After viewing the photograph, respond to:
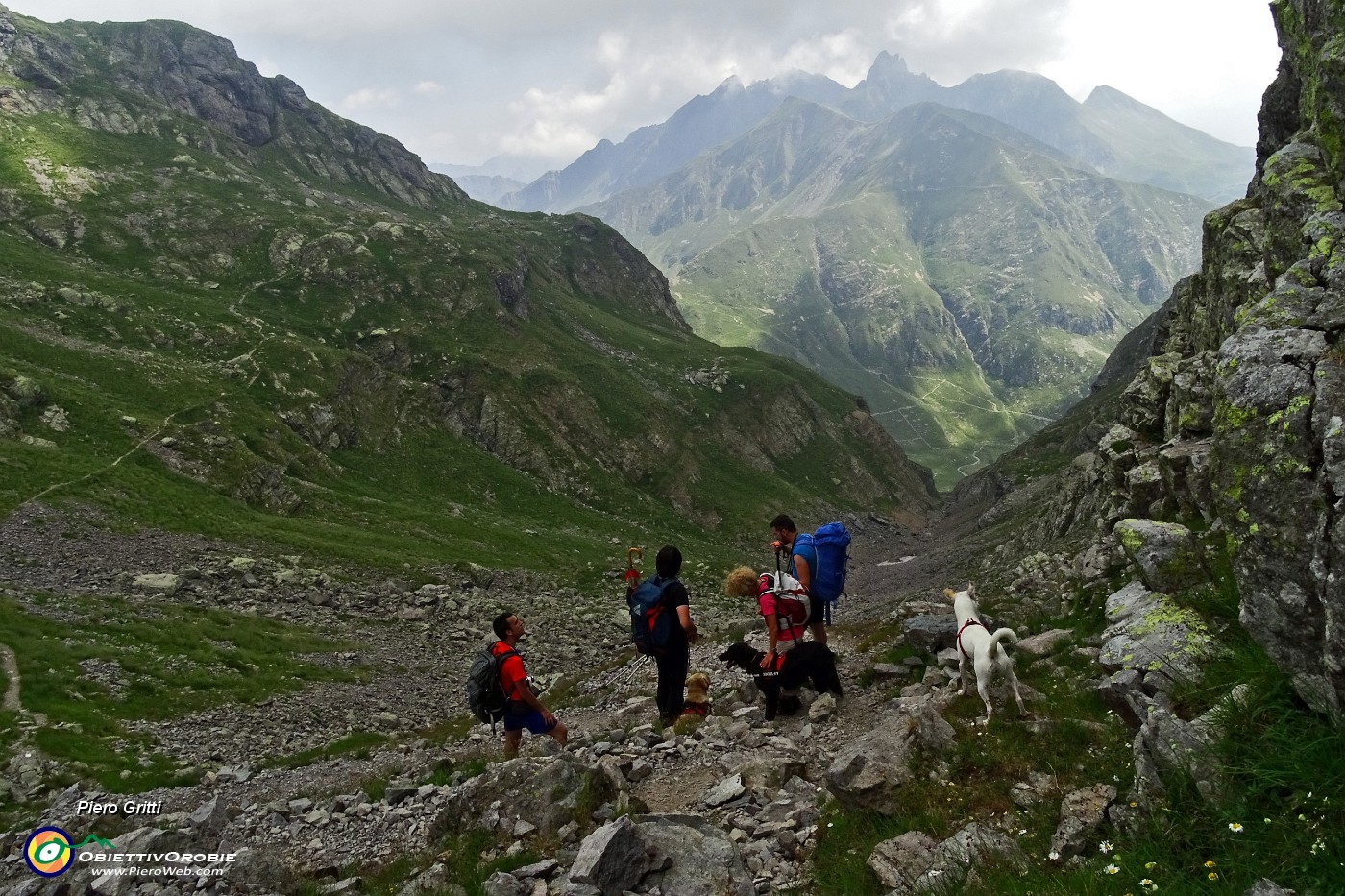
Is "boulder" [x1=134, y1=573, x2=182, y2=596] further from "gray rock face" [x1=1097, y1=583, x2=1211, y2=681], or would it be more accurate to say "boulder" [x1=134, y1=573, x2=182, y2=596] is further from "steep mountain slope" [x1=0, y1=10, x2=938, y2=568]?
"gray rock face" [x1=1097, y1=583, x2=1211, y2=681]

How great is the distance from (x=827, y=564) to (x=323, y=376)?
302 ft

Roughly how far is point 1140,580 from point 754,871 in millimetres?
9967

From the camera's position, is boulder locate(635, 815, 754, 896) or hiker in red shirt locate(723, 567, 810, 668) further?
hiker in red shirt locate(723, 567, 810, 668)

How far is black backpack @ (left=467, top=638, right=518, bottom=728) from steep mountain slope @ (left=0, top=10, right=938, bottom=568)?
4446 centimetres

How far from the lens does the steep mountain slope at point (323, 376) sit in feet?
203

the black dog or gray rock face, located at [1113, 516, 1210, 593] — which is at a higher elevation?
gray rock face, located at [1113, 516, 1210, 593]

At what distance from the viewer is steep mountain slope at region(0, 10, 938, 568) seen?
62.0 m

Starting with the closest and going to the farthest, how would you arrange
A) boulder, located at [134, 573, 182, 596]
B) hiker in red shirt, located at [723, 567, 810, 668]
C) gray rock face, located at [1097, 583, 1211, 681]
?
gray rock face, located at [1097, 583, 1211, 681], hiker in red shirt, located at [723, 567, 810, 668], boulder, located at [134, 573, 182, 596]

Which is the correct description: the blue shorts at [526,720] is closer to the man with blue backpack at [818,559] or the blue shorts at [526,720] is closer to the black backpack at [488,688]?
the black backpack at [488,688]

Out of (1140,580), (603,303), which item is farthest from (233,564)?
(603,303)

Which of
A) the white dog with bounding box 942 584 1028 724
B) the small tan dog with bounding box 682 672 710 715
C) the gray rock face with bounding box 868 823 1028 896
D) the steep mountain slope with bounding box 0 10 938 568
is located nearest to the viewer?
the gray rock face with bounding box 868 823 1028 896

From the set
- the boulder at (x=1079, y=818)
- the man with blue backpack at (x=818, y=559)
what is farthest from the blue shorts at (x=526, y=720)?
the boulder at (x=1079, y=818)

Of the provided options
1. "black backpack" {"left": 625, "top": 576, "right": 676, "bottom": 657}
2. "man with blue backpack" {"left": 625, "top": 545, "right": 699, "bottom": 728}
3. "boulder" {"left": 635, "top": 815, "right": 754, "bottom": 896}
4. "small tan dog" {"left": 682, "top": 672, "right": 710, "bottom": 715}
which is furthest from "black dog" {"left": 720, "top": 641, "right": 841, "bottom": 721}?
"boulder" {"left": 635, "top": 815, "right": 754, "bottom": 896}

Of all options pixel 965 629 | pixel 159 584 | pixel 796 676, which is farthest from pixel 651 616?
pixel 159 584
